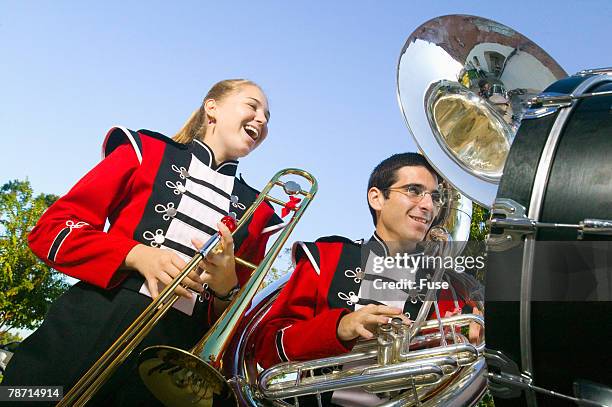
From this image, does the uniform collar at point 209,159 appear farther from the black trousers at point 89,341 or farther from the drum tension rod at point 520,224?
the drum tension rod at point 520,224

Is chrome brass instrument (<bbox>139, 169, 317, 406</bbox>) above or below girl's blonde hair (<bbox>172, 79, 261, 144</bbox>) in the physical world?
below

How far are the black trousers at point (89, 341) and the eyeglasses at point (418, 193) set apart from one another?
643 mm

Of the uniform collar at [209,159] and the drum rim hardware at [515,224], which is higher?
the uniform collar at [209,159]

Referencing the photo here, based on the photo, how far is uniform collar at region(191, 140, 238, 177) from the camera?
1.65m

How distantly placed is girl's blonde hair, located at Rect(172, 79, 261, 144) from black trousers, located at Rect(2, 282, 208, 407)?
46 cm

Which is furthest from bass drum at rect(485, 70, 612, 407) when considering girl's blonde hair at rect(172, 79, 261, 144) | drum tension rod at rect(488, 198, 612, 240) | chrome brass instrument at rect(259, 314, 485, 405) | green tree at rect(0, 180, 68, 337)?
green tree at rect(0, 180, 68, 337)

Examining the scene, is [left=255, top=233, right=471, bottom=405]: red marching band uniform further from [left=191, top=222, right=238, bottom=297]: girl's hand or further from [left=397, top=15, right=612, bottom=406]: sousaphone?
[left=397, top=15, right=612, bottom=406]: sousaphone

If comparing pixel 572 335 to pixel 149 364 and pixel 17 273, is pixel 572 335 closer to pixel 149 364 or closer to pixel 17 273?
pixel 149 364

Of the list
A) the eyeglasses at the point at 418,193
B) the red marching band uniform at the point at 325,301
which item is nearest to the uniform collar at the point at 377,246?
the red marching band uniform at the point at 325,301

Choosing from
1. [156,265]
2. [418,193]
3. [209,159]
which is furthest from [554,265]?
[209,159]

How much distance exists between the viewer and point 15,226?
350cm

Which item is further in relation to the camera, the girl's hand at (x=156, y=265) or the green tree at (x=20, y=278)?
the green tree at (x=20, y=278)

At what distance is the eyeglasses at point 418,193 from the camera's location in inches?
63.7

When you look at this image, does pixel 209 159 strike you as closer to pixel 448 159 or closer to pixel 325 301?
pixel 325 301
